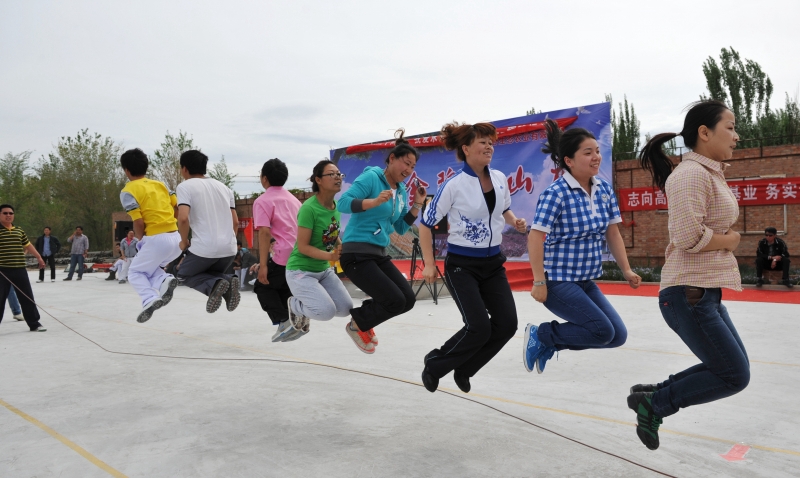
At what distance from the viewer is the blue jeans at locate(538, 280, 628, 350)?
12.1ft

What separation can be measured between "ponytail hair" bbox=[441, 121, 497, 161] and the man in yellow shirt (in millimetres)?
2819

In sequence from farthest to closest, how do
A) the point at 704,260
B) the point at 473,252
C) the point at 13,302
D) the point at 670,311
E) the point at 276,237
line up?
1. the point at 13,302
2. the point at 276,237
3. the point at 473,252
4. the point at 670,311
5. the point at 704,260

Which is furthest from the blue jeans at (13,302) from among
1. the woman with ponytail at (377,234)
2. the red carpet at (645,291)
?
the woman with ponytail at (377,234)

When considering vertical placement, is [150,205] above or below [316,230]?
above

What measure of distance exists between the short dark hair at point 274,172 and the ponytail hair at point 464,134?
2.07 metres

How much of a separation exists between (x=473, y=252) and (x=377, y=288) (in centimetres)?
99

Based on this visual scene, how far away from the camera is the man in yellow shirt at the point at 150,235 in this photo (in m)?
5.54

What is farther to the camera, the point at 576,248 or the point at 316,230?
the point at 316,230

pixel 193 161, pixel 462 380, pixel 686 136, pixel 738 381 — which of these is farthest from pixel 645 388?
pixel 193 161

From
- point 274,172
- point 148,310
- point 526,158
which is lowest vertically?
point 148,310

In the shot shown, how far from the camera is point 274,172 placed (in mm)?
5816

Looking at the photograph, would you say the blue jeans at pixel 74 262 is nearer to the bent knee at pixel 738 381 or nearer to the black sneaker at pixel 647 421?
the black sneaker at pixel 647 421

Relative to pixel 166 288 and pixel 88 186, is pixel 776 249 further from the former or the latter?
pixel 88 186

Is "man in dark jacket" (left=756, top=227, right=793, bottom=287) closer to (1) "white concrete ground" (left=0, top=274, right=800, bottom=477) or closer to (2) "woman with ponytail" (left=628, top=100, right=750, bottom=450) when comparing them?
(1) "white concrete ground" (left=0, top=274, right=800, bottom=477)
